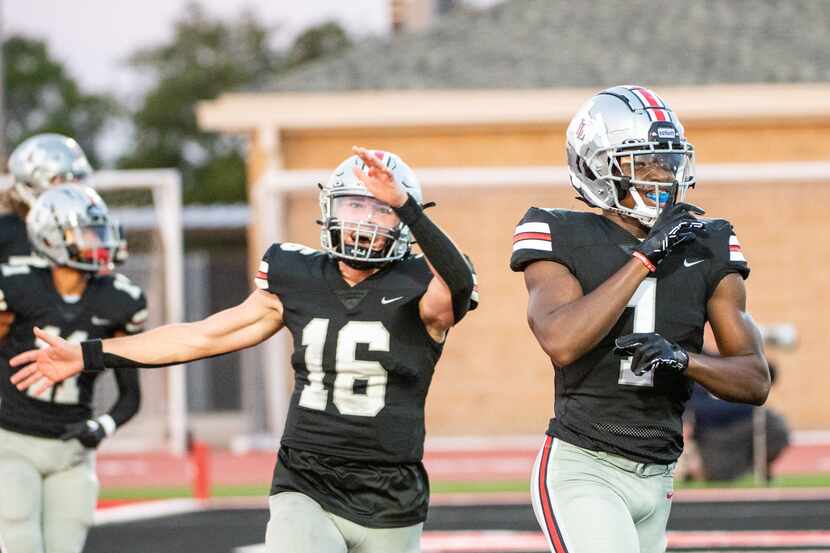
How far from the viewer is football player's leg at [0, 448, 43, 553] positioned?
619 centimetres

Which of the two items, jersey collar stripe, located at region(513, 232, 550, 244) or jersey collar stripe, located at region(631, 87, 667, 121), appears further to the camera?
jersey collar stripe, located at region(631, 87, 667, 121)

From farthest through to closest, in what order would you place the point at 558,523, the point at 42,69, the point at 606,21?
1. the point at 42,69
2. the point at 606,21
3. the point at 558,523

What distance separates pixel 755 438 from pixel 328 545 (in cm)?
806

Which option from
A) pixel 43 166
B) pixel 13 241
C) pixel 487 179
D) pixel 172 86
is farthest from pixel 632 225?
pixel 172 86

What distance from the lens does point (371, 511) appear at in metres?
5.18

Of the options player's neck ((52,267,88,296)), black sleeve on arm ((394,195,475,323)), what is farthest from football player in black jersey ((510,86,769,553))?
player's neck ((52,267,88,296))

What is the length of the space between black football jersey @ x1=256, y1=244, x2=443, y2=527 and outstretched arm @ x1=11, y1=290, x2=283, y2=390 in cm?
8

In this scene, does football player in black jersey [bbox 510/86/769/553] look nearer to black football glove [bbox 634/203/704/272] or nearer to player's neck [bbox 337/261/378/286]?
black football glove [bbox 634/203/704/272]

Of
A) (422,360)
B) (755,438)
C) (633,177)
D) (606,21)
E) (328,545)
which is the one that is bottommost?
(755,438)

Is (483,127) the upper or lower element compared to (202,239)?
upper

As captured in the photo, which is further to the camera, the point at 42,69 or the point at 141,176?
the point at 42,69

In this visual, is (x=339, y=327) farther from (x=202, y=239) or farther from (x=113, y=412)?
(x=202, y=239)

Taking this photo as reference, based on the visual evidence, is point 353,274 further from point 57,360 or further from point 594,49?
point 594,49

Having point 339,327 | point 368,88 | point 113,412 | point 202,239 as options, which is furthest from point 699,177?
point 202,239
